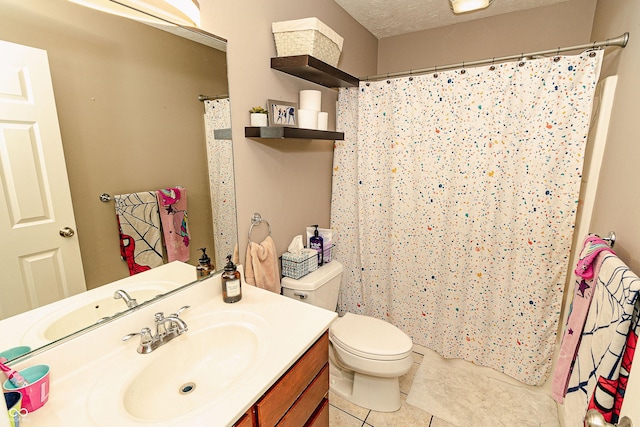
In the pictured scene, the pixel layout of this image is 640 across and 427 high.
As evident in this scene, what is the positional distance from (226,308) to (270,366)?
16.8 inches

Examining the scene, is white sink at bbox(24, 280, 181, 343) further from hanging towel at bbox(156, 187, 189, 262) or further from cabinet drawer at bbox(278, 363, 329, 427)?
cabinet drawer at bbox(278, 363, 329, 427)

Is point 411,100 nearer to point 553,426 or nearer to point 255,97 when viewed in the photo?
point 255,97

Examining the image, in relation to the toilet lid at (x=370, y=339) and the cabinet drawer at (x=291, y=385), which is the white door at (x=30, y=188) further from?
the toilet lid at (x=370, y=339)

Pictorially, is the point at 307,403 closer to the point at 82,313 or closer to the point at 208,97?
the point at 82,313

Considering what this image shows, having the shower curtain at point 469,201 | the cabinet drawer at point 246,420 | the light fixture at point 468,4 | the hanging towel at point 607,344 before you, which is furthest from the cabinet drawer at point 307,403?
the light fixture at point 468,4

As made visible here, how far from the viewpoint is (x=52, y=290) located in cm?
88

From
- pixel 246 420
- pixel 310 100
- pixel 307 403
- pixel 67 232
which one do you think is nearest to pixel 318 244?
pixel 310 100

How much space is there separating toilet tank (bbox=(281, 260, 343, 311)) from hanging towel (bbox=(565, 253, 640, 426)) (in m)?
1.16

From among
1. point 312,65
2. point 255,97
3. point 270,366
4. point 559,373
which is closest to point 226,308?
point 270,366

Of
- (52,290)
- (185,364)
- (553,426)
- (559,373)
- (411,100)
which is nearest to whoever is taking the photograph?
(52,290)

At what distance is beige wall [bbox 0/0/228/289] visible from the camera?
849 mm

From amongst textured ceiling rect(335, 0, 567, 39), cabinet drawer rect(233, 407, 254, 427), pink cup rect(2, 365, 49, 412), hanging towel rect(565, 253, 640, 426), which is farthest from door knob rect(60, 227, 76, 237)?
textured ceiling rect(335, 0, 567, 39)

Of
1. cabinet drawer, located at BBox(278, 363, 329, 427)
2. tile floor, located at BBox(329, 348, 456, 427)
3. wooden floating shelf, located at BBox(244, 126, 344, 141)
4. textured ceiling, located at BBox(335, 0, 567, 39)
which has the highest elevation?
textured ceiling, located at BBox(335, 0, 567, 39)

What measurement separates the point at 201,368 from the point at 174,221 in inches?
22.3
